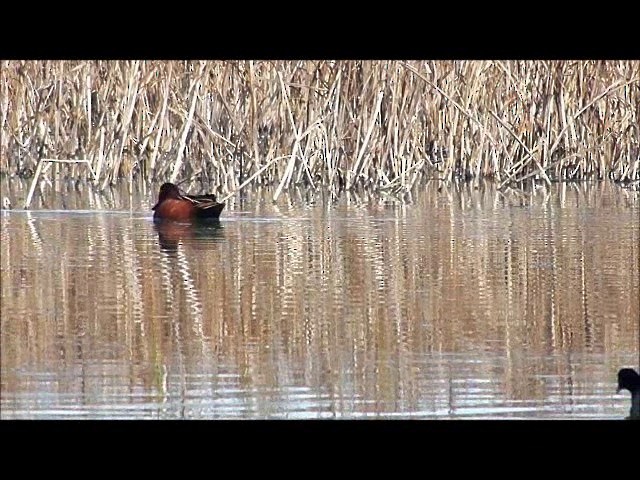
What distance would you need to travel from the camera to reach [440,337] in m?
6.34

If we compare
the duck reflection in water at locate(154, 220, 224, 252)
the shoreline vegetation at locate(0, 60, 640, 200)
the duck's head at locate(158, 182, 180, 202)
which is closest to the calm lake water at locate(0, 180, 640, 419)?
the duck reflection in water at locate(154, 220, 224, 252)

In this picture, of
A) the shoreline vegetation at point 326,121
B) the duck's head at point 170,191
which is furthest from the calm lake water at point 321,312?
the shoreline vegetation at point 326,121

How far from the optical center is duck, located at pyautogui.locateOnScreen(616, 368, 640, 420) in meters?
5.07

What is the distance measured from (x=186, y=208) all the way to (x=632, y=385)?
5146 mm

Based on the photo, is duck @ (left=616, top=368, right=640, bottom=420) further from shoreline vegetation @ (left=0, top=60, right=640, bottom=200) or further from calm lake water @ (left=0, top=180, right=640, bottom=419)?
shoreline vegetation @ (left=0, top=60, right=640, bottom=200)

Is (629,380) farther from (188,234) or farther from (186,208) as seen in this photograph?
(186,208)

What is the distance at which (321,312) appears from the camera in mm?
6965

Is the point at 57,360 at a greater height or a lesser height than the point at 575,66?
lesser

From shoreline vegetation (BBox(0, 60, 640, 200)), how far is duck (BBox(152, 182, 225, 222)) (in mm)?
1556

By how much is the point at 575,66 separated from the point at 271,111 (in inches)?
86.1

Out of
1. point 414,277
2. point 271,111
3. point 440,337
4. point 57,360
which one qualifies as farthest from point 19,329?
point 271,111

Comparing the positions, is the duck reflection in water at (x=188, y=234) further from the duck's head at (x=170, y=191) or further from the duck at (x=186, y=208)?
the duck's head at (x=170, y=191)

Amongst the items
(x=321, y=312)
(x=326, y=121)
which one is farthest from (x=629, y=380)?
(x=326, y=121)

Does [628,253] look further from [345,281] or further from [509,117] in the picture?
[509,117]
